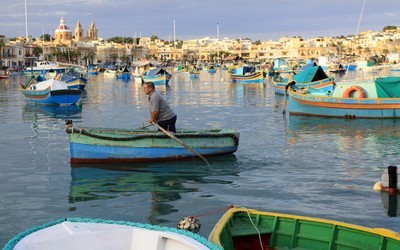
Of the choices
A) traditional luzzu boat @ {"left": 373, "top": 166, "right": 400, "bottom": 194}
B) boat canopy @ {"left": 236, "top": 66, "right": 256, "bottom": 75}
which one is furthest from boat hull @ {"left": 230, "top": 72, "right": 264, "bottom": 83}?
traditional luzzu boat @ {"left": 373, "top": 166, "right": 400, "bottom": 194}

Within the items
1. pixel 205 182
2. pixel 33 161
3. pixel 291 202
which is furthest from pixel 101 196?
pixel 33 161

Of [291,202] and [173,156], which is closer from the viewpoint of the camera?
[291,202]

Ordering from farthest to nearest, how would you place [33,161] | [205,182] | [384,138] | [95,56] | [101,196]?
[95,56] < [384,138] < [33,161] < [205,182] < [101,196]

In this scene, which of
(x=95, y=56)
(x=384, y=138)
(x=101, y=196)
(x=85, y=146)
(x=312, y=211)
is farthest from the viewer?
(x=95, y=56)

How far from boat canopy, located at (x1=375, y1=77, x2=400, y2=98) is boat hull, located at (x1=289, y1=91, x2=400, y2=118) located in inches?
18.6

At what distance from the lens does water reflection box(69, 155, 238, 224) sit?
12953mm

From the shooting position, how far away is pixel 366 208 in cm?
1175

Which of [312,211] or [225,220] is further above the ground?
[225,220]

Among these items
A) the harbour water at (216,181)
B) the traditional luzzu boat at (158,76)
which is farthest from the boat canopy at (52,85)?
the traditional luzzu boat at (158,76)

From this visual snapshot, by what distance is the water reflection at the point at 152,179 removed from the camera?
13.0 m

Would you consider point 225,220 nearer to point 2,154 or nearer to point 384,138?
point 2,154

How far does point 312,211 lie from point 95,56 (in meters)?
193

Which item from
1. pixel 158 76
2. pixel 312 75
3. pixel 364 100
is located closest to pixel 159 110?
pixel 364 100

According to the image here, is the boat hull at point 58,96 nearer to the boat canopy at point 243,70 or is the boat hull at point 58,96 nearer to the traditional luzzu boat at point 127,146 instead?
the traditional luzzu boat at point 127,146
